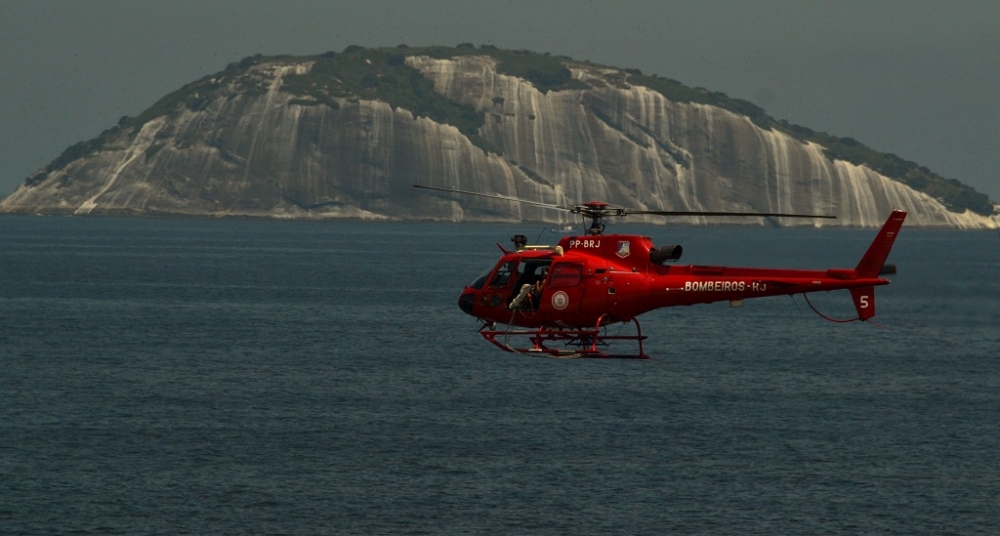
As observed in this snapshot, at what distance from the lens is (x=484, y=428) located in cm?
5303

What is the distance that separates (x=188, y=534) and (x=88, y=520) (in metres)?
3.14

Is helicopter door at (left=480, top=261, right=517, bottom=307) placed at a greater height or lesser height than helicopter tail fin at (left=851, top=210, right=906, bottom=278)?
lesser

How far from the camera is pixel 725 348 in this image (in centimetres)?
8044

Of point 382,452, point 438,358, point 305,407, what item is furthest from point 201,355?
point 382,452

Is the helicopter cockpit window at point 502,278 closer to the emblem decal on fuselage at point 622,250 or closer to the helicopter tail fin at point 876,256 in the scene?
the emblem decal on fuselage at point 622,250

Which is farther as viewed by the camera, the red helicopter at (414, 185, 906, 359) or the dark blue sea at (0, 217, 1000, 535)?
the dark blue sea at (0, 217, 1000, 535)

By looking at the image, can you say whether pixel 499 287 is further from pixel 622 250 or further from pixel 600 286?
pixel 622 250

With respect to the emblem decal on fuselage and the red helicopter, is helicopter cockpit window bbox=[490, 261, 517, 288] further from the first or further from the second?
the emblem decal on fuselage

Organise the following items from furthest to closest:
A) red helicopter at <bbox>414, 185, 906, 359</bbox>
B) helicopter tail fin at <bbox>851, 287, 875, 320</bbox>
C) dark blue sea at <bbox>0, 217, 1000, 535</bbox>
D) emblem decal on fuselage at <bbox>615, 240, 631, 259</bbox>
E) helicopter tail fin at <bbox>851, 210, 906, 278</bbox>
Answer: dark blue sea at <bbox>0, 217, 1000, 535</bbox> → emblem decal on fuselage at <bbox>615, 240, 631, 259</bbox> → red helicopter at <bbox>414, 185, 906, 359</bbox> → helicopter tail fin at <bbox>851, 287, 875, 320</bbox> → helicopter tail fin at <bbox>851, 210, 906, 278</bbox>

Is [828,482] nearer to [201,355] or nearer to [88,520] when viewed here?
[88,520]

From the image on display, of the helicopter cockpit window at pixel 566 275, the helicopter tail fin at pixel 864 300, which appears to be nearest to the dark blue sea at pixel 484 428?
the helicopter tail fin at pixel 864 300

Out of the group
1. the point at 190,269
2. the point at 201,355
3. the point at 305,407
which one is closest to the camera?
the point at 305,407

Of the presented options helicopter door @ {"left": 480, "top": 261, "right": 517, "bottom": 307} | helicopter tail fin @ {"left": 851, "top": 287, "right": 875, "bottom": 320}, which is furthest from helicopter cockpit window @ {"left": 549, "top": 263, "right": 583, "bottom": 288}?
helicopter tail fin @ {"left": 851, "top": 287, "right": 875, "bottom": 320}

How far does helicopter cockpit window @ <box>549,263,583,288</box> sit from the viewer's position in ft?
136
